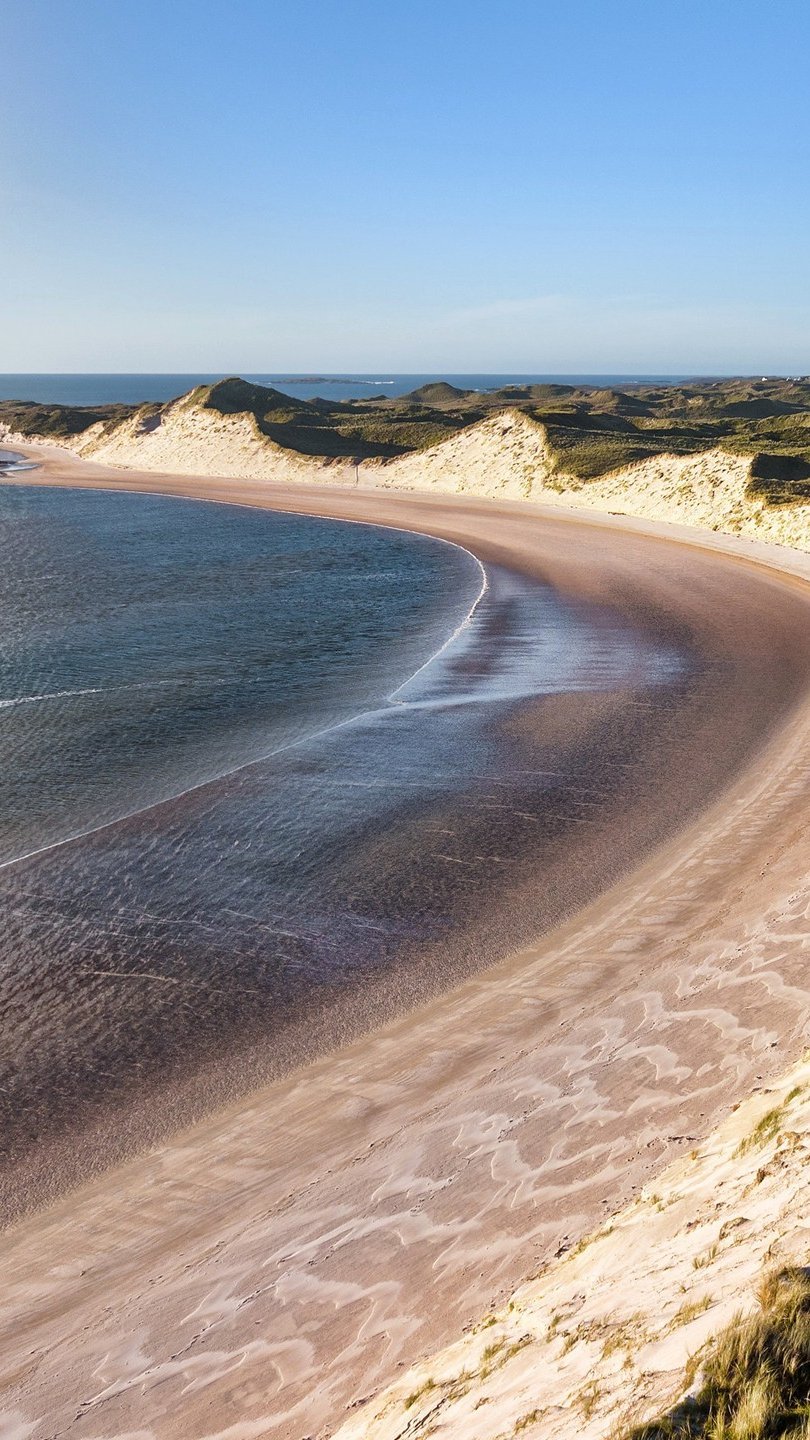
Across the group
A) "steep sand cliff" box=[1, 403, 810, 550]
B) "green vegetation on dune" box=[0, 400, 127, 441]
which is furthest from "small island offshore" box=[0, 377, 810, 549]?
"green vegetation on dune" box=[0, 400, 127, 441]

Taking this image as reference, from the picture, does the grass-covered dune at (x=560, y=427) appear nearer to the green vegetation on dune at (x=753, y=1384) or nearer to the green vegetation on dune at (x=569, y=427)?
the green vegetation on dune at (x=569, y=427)

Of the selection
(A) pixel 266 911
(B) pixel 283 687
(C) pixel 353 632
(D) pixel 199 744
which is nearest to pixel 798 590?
(C) pixel 353 632

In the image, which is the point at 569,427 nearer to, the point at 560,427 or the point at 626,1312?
the point at 560,427

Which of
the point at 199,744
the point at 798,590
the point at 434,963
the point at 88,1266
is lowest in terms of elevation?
the point at 88,1266

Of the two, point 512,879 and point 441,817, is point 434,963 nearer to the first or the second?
point 512,879

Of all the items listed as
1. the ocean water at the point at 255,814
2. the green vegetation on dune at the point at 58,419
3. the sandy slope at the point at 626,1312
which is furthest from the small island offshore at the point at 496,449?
the sandy slope at the point at 626,1312

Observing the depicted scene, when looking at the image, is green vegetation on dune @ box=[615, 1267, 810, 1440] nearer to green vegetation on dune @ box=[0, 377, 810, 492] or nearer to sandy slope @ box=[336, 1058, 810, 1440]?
sandy slope @ box=[336, 1058, 810, 1440]
